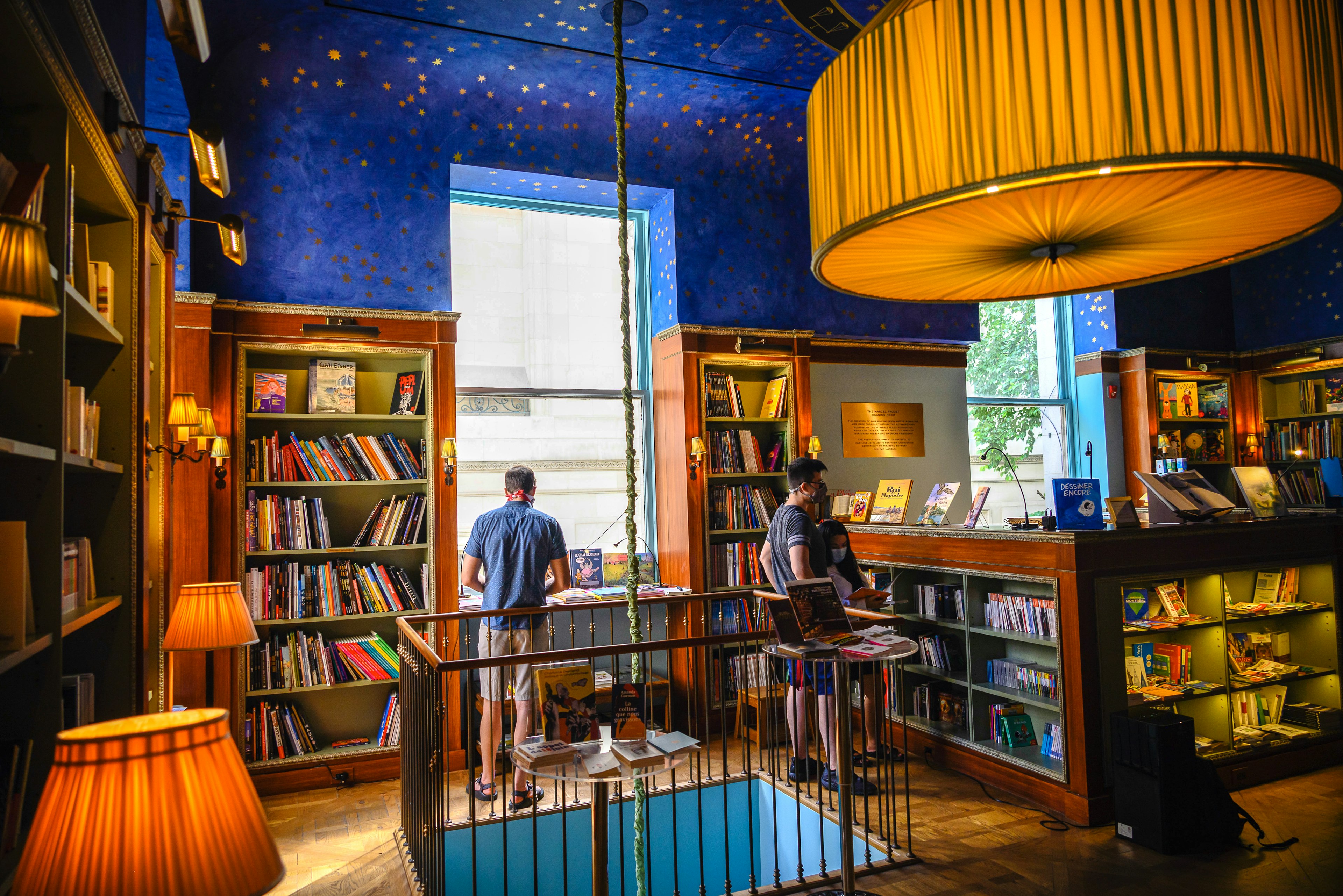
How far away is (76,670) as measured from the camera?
8.13ft

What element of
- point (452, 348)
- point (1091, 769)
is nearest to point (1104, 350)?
point (1091, 769)

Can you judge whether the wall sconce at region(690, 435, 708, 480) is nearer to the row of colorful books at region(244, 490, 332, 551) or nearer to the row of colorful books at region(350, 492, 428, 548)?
the row of colorful books at region(350, 492, 428, 548)

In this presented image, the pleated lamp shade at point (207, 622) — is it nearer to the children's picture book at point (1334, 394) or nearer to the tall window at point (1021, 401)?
the tall window at point (1021, 401)

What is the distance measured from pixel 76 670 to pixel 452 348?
2.87 metres

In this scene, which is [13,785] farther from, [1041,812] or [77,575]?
[1041,812]

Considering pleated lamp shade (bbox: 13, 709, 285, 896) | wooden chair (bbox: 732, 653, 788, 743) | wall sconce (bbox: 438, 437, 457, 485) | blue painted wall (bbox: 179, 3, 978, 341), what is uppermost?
blue painted wall (bbox: 179, 3, 978, 341)

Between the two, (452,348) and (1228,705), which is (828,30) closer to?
(452,348)

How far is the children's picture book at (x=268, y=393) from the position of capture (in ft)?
15.4

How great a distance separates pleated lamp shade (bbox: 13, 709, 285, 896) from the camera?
100 centimetres

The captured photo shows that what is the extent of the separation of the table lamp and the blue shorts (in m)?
2.41

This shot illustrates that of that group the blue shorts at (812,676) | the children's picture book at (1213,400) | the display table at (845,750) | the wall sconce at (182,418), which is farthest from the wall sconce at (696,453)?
the children's picture book at (1213,400)

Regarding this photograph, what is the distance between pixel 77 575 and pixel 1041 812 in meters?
4.06

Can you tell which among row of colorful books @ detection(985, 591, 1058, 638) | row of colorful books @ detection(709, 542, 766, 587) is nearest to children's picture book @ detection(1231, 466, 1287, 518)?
row of colorful books @ detection(985, 591, 1058, 638)

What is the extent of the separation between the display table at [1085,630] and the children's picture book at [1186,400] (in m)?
3.23
